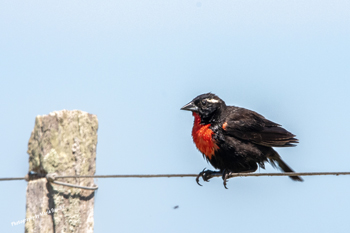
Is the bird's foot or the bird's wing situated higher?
the bird's wing

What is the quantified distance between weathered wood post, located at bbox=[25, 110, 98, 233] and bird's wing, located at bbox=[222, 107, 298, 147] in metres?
1.77

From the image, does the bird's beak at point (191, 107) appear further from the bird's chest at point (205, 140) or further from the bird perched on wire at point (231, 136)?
the bird's chest at point (205, 140)

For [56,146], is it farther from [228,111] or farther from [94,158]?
[228,111]

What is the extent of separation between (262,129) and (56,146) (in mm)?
2494

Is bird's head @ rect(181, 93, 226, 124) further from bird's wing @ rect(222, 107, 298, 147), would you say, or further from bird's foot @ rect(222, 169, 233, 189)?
bird's foot @ rect(222, 169, 233, 189)

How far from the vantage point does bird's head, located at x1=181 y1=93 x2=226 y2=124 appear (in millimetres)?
5020

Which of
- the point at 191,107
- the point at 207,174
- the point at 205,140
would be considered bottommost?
the point at 207,174

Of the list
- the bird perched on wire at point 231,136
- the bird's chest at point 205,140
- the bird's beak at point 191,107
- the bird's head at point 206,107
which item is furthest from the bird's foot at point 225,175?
the bird's beak at point 191,107

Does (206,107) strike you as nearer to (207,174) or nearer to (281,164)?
(207,174)

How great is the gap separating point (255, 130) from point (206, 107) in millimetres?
621

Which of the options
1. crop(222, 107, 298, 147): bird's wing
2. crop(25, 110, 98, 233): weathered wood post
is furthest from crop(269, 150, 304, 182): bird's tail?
crop(25, 110, 98, 233): weathered wood post

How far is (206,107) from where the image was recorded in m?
5.08

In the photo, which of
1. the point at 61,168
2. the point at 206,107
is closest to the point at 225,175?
the point at 206,107

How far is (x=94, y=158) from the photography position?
12.4 ft
